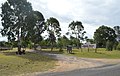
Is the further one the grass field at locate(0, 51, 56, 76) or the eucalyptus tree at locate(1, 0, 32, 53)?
the eucalyptus tree at locate(1, 0, 32, 53)

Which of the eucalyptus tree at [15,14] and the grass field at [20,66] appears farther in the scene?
the eucalyptus tree at [15,14]

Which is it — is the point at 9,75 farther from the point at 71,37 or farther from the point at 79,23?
the point at 71,37

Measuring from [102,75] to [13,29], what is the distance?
142 ft

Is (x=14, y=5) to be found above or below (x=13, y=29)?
above

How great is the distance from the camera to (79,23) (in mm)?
94750

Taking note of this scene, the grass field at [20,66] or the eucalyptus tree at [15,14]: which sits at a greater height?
the eucalyptus tree at [15,14]

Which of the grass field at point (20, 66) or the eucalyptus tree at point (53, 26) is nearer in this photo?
the grass field at point (20, 66)

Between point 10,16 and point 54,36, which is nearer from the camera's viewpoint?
point 10,16

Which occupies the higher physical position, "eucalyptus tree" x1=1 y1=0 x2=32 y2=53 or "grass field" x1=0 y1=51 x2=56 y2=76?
"eucalyptus tree" x1=1 y1=0 x2=32 y2=53

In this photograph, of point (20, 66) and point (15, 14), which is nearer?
point (20, 66)

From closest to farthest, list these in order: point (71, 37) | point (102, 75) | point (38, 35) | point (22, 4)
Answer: point (102, 75) → point (22, 4) → point (38, 35) → point (71, 37)

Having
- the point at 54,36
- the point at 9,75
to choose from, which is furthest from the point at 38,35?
the point at 9,75

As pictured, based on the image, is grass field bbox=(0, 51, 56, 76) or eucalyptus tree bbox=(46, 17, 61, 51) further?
eucalyptus tree bbox=(46, 17, 61, 51)

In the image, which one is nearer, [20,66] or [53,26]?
[20,66]
